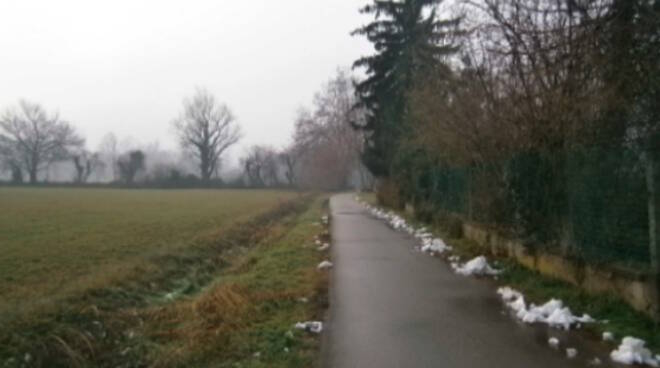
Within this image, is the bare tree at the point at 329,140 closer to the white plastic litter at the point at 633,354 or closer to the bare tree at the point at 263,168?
the bare tree at the point at 263,168

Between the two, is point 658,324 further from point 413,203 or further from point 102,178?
point 102,178

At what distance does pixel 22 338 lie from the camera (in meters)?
6.62

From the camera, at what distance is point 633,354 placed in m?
5.43

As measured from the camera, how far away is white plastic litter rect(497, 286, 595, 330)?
22.1 feet

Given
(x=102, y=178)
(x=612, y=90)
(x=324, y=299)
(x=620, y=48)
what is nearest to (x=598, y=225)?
(x=612, y=90)

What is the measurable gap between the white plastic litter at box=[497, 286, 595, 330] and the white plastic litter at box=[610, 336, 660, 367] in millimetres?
989

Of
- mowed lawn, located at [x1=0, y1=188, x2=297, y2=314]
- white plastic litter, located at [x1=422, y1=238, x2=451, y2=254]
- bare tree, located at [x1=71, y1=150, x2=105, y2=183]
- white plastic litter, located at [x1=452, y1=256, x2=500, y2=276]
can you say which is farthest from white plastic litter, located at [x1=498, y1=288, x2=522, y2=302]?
bare tree, located at [x1=71, y1=150, x2=105, y2=183]

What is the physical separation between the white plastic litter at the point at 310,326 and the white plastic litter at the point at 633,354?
3248 mm

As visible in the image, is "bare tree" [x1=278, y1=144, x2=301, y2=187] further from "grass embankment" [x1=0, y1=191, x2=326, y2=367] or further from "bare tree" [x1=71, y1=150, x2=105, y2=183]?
"grass embankment" [x1=0, y1=191, x2=326, y2=367]

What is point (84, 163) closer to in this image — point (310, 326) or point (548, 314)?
point (310, 326)

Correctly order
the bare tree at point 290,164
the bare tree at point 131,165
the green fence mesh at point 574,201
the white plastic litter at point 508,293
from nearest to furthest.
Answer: the green fence mesh at point 574,201
the white plastic litter at point 508,293
the bare tree at point 290,164
the bare tree at point 131,165

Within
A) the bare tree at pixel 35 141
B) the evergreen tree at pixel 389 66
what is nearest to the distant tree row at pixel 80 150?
the bare tree at pixel 35 141

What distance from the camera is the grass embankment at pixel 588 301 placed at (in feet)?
20.4

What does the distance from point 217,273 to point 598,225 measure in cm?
813
